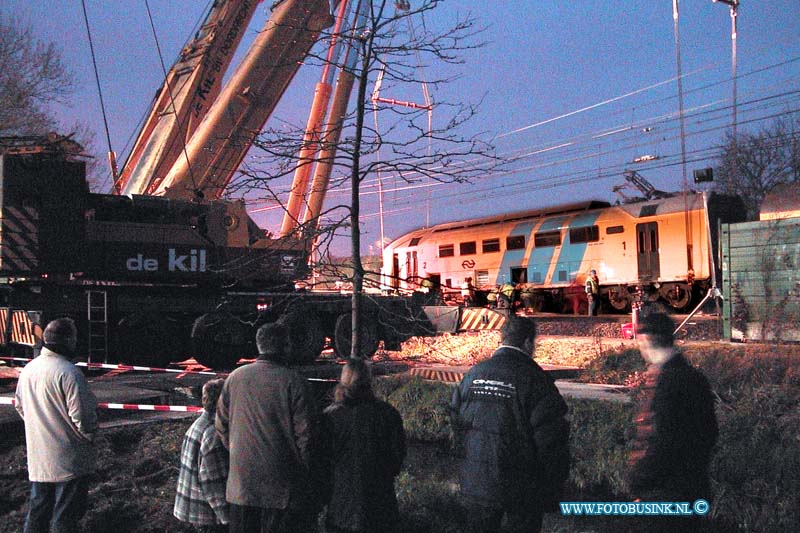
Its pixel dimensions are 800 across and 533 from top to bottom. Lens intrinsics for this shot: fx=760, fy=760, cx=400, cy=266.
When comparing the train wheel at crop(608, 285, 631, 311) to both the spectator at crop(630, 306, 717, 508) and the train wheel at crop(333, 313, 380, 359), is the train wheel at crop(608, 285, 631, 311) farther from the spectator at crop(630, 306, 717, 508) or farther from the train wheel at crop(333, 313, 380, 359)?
the spectator at crop(630, 306, 717, 508)

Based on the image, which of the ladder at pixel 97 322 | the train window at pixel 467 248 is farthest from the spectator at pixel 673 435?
the train window at pixel 467 248

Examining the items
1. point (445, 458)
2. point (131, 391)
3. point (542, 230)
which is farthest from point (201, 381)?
point (542, 230)

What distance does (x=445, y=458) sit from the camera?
26.3ft

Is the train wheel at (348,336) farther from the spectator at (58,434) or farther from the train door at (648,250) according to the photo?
the train door at (648,250)

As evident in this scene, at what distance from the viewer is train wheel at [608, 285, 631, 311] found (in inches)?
1064

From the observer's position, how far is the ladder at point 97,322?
13.0 meters

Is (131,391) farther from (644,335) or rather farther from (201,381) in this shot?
(644,335)

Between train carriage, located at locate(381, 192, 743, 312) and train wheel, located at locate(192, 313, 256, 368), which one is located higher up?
train carriage, located at locate(381, 192, 743, 312)

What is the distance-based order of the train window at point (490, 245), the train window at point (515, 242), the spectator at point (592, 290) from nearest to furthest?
the spectator at point (592, 290), the train window at point (515, 242), the train window at point (490, 245)

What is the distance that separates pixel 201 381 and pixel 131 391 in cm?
123

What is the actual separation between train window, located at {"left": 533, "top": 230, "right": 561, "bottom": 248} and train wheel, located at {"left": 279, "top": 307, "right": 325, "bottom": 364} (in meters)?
15.8

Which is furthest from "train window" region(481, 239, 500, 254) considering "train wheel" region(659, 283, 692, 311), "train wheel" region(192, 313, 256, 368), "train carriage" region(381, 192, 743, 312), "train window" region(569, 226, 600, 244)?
"train wheel" region(192, 313, 256, 368)

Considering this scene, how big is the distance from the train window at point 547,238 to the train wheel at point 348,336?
49.4 ft

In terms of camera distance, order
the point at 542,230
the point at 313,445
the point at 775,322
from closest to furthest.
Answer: the point at 313,445 → the point at 775,322 → the point at 542,230
